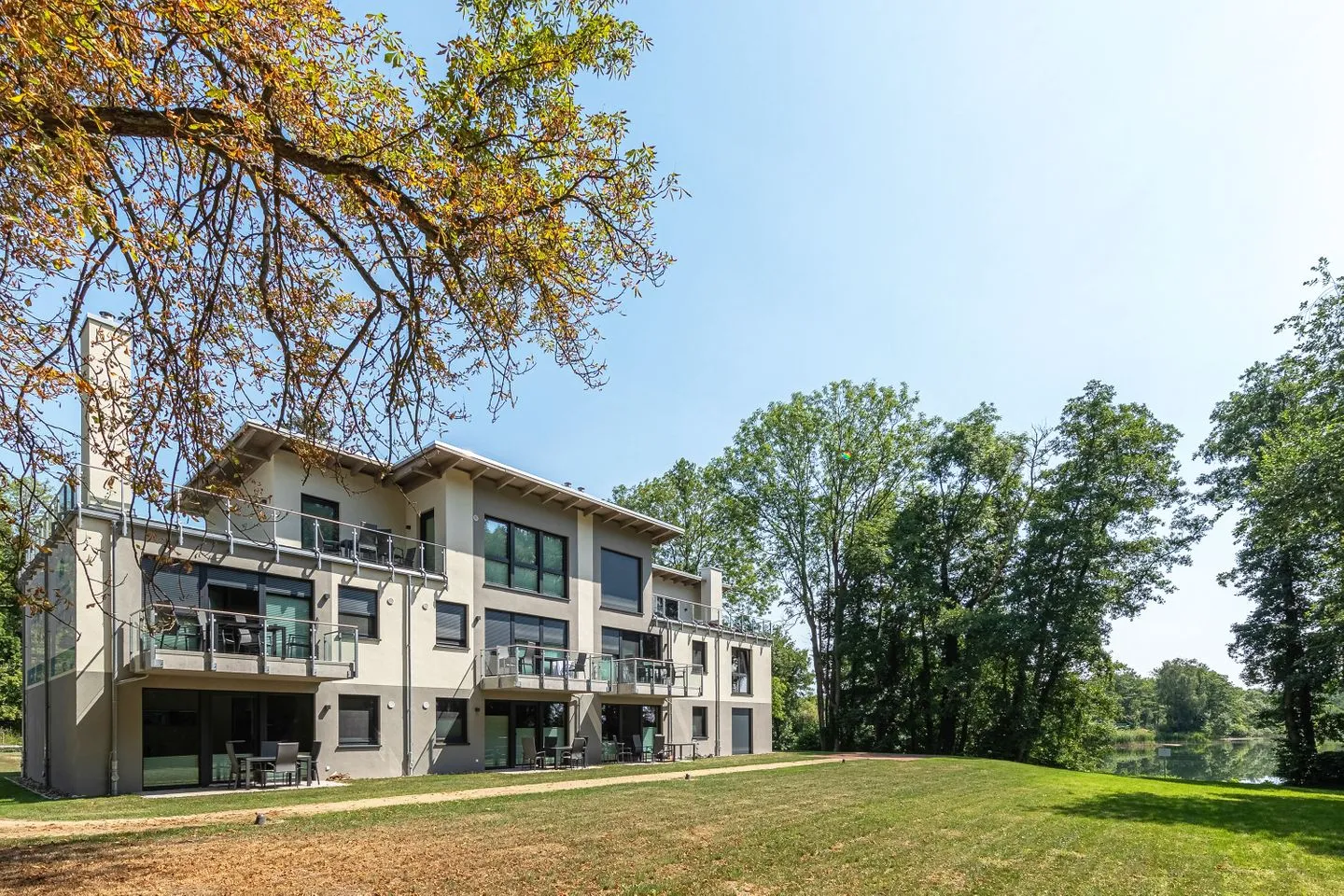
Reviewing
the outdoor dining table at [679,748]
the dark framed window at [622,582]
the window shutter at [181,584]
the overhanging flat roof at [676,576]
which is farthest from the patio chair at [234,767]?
the overhanging flat roof at [676,576]

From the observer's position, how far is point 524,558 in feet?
75.4

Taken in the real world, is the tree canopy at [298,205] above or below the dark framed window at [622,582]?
above

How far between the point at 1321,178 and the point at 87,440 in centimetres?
1424

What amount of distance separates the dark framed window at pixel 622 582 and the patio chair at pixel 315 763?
32.5 feet

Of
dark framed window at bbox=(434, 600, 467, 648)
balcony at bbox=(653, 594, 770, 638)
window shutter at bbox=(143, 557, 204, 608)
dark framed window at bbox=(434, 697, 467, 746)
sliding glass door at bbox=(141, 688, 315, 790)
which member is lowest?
dark framed window at bbox=(434, 697, 467, 746)

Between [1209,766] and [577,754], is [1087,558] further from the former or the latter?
[577,754]

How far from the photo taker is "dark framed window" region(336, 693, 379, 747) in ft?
58.5

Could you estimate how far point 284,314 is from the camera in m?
6.88

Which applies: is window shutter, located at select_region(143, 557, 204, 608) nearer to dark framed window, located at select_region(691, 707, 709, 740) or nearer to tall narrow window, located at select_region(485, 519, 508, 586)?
tall narrow window, located at select_region(485, 519, 508, 586)

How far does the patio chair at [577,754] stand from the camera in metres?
21.2

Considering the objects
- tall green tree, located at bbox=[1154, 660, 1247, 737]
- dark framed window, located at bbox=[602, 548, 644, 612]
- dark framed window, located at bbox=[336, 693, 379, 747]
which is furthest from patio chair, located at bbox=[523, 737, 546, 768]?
tall green tree, located at bbox=[1154, 660, 1247, 737]

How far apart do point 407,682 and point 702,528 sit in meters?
25.9

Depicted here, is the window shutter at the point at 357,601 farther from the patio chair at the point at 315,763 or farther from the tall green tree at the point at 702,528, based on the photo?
the tall green tree at the point at 702,528

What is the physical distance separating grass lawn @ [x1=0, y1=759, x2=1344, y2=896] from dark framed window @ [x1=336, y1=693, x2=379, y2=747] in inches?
264
